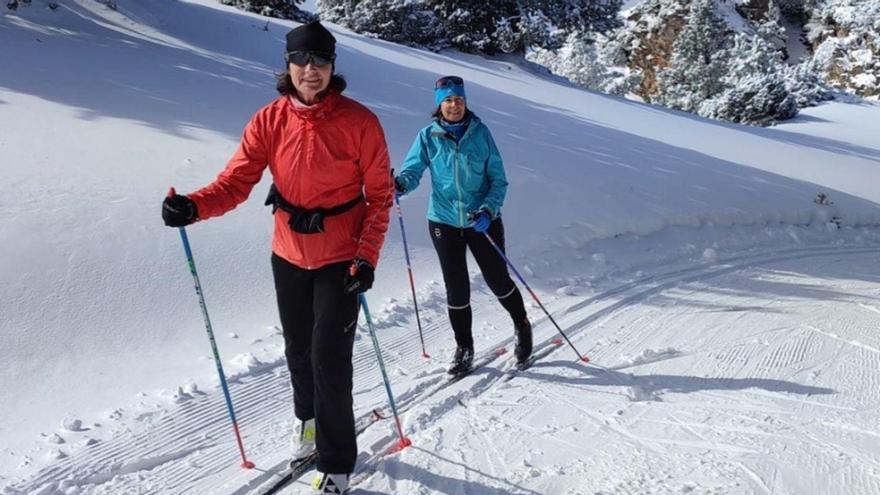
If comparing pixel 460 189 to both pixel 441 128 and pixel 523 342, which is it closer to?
pixel 441 128

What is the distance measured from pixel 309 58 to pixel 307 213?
26.6 inches

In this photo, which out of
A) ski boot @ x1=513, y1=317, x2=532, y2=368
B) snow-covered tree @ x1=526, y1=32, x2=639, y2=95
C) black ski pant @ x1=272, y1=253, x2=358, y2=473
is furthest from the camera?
snow-covered tree @ x1=526, y1=32, x2=639, y2=95

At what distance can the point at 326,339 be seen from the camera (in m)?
3.15

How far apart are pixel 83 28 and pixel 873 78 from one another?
3073 cm

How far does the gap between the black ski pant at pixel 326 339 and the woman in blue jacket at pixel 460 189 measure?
144cm

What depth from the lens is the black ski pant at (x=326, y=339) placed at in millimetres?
3166

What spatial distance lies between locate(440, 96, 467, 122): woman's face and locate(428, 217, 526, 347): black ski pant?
72 cm

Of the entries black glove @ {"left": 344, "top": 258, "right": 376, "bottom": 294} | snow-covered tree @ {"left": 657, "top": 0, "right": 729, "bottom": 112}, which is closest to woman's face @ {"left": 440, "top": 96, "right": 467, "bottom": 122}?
black glove @ {"left": 344, "top": 258, "right": 376, "bottom": 294}

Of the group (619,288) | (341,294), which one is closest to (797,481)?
(341,294)

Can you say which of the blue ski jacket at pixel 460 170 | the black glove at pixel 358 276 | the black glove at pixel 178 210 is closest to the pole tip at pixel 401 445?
the black glove at pixel 358 276

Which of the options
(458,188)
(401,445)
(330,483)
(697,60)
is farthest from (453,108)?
(697,60)

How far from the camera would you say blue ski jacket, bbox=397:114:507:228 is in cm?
456

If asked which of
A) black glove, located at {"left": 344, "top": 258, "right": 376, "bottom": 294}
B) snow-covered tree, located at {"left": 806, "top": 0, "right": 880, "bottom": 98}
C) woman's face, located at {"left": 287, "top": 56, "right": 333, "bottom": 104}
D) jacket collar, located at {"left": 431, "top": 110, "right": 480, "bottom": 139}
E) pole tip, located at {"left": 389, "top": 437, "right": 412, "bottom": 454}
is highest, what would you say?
snow-covered tree, located at {"left": 806, "top": 0, "right": 880, "bottom": 98}

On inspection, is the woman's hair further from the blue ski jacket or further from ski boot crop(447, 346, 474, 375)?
ski boot crop(447, 346, 474, 375)
